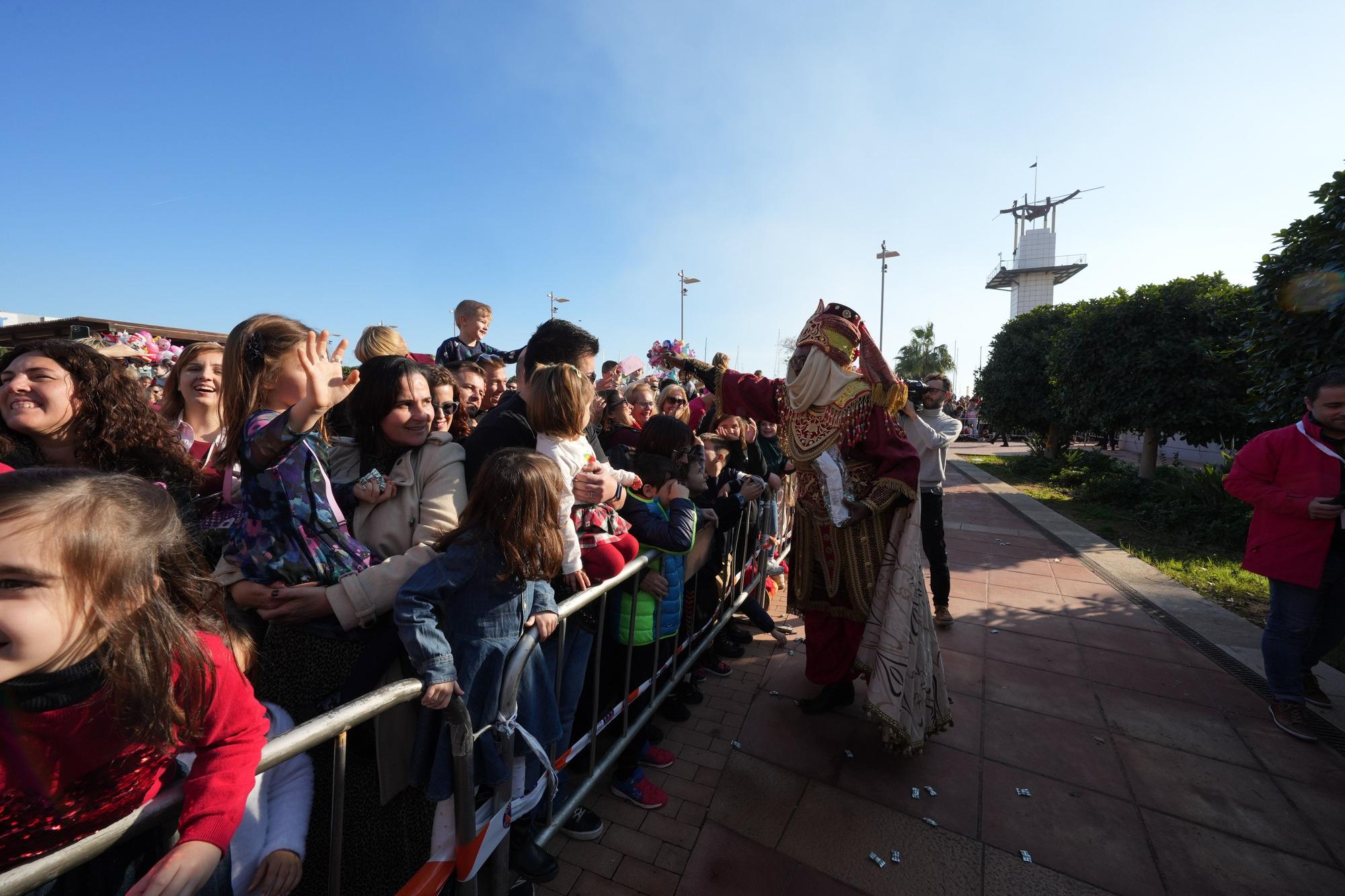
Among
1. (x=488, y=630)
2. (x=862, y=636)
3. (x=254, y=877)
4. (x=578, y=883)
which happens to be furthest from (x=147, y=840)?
(x=862, y=636)

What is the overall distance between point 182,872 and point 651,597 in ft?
6.12

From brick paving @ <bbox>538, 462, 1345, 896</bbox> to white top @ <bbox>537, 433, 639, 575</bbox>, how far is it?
4.07 ft

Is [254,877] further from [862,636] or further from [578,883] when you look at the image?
[862,636]

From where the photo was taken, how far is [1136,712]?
3.38 metres

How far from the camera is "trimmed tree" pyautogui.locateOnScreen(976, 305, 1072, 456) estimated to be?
53.1 feet

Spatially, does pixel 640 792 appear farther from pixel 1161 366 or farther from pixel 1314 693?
pixel 1161 366

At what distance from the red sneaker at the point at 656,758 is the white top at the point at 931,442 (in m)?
2.84

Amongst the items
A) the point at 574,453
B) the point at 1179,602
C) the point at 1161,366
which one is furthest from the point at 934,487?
the point at 1161,366

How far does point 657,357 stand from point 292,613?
266 cm

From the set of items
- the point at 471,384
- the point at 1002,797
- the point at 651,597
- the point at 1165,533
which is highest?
A: the point at 471,384

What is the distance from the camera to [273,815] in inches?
54.7

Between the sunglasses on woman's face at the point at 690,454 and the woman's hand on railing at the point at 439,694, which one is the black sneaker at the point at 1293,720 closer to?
the sunglasses on woman's face at the point at 690,454

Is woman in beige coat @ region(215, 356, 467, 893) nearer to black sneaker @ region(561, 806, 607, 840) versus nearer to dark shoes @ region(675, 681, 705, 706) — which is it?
black sneaker @ region(561, 806, 607, 840)

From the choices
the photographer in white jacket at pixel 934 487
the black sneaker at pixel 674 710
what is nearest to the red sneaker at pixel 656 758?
the black sneaker at pixel 674 710
